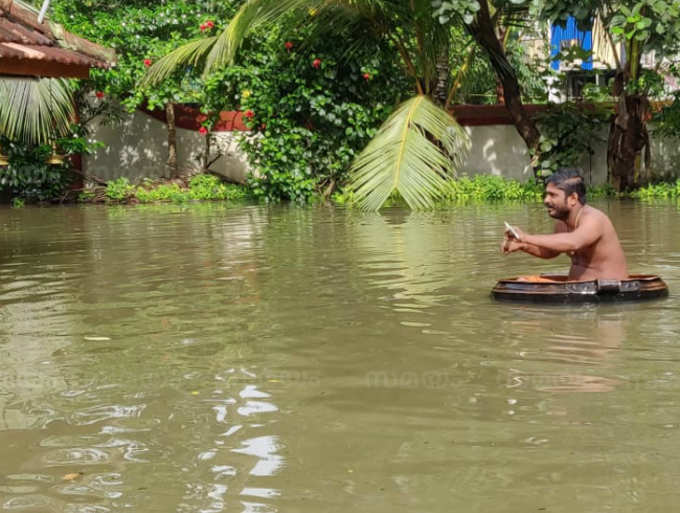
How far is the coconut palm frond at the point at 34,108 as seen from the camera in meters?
18.1

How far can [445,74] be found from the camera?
61.6 ft

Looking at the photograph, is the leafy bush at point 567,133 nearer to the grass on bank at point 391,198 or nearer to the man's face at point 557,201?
the grass on bank at point 391,198

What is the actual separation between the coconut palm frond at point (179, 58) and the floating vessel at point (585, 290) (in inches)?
461

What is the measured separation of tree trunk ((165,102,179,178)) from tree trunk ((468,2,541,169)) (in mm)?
6474

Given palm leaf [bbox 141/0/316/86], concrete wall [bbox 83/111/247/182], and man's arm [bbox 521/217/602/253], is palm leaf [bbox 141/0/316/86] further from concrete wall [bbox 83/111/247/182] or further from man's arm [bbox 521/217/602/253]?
man's arm [bbox 521/217/602/253]

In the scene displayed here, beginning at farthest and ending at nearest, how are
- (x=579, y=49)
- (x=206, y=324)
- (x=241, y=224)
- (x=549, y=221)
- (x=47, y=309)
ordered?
(x=579, y=49) → (x=241, y=224) → (x=549, y=221) → (x=47, y=309) → (x=206, y=324)

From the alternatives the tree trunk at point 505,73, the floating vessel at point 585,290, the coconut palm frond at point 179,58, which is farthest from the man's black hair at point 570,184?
the coconut palm frond at point 179,58

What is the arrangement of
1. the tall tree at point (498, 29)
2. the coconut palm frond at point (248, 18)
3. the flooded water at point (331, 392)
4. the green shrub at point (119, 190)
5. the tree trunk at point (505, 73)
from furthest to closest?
the green shrub at point (119, 190)
the tree trunk at point (505, 73)
the coconut palm frond at point (248, 18)
the tall tree at point (498, 29)
the flooded water at point (331, 392)

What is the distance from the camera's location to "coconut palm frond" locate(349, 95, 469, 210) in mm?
16250

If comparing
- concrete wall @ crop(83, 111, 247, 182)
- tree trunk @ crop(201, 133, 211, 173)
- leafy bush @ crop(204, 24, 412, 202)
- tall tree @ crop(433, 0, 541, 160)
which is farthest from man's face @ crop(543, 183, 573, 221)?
concrete wall @ crop(83, 111, 247, 182)

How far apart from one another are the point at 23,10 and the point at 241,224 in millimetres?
4775

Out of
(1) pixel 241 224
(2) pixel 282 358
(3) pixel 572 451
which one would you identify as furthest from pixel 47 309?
(1) pixel 241 224

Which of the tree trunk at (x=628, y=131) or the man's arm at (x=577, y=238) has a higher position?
the tree trunk at (x=628, y=131)

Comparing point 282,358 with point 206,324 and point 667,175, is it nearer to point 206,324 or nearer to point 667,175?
point 206,324
